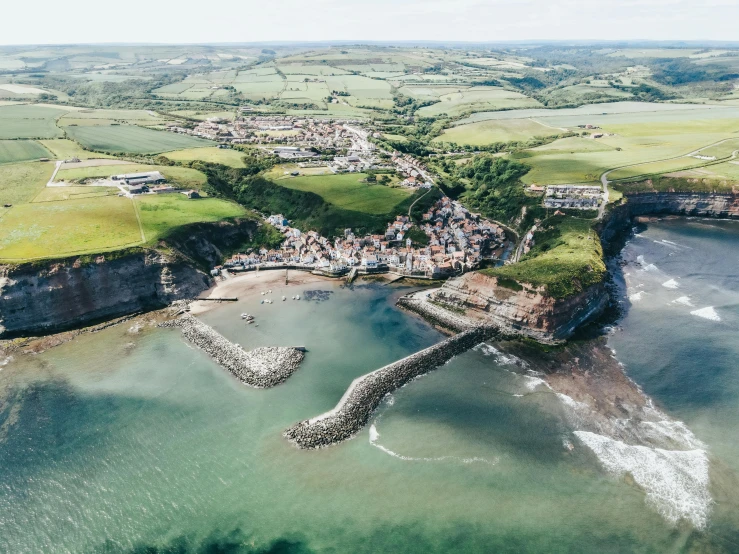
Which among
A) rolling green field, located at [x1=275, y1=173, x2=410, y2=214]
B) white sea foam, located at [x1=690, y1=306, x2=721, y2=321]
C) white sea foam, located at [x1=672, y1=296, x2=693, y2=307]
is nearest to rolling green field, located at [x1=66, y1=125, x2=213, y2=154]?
rolling green field, located at [x1=275, y1=173, x2=410, y2=214]

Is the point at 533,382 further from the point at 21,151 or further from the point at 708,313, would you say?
the point at 21,151

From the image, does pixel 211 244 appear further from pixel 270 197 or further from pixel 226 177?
pixel 226 177

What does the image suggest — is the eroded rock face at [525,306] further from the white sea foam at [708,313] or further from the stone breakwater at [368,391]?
the white sea foam at [708,313]

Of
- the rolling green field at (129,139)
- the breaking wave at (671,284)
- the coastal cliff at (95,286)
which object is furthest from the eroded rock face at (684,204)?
the rolling green field at (129,139)

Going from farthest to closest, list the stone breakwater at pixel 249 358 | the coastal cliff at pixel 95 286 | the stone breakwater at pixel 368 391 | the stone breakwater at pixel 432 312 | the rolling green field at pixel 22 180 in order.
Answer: the rolling green field at pixel 22 180
the stone breakwater at pixel 432 312
the coastal cliff at pixel 95 286
the stone breakwater at pixel 249 358
the stone breakwater at pixel 368 391

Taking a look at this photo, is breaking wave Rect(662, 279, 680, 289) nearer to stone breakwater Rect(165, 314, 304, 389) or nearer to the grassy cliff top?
the grassy cliff top

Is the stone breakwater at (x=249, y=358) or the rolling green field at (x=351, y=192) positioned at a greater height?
the rolling green field at (x=351, y=192)
